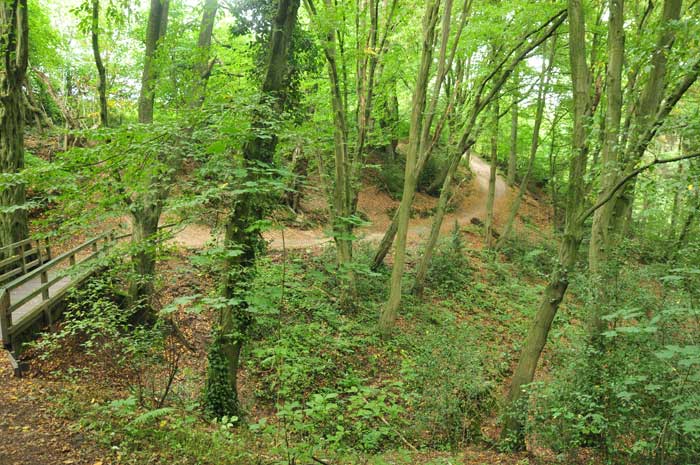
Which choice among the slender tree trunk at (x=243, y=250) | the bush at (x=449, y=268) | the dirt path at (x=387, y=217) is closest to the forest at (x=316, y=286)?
the slender tree trunk at (x=243, y=250)

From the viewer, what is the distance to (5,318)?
272 inches

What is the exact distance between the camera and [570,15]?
20.9 ft

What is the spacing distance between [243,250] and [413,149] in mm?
5431

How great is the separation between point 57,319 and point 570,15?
36.2 feet

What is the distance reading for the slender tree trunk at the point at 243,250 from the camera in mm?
5516

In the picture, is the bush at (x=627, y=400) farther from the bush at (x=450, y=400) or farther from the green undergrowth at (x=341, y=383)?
the green undergrowth at (x=341, y=383)

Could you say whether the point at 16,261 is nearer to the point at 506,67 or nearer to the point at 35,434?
the point at 35,434

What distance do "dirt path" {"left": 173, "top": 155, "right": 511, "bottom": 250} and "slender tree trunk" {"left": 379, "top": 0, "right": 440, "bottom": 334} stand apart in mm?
3653

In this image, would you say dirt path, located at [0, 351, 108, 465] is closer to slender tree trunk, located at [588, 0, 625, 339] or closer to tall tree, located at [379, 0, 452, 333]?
tall tree, located at [379, 0, 452, 333]

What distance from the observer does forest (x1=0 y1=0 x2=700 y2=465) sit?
16.1 ft

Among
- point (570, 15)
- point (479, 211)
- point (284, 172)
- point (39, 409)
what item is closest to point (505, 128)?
point (479, 211)

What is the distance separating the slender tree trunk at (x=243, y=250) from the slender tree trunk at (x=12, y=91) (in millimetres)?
6429

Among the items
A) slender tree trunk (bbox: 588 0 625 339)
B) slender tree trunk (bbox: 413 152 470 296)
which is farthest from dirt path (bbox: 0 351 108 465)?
slender tree trunk (bbox: 413 152 470 296)

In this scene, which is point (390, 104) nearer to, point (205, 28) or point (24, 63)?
point (205, 28)
